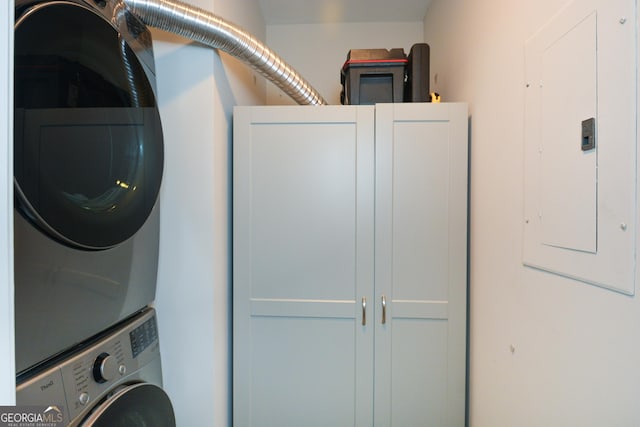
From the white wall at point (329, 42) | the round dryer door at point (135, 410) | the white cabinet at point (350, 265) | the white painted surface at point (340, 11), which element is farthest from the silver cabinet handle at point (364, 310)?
the white painted surface at point (340, 11)

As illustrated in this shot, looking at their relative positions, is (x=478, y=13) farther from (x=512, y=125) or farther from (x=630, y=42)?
(x=630, y=42)

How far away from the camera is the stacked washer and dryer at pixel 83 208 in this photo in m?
0.51

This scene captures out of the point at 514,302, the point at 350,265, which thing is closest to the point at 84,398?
the point at 350,265

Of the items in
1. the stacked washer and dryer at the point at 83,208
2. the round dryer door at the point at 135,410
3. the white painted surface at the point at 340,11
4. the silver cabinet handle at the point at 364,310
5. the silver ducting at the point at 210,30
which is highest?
the white painted surface at the point at 340,11

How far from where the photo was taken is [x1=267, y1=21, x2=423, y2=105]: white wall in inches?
74.5

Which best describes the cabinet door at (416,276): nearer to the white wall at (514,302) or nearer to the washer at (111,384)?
the white wall at (514,302)

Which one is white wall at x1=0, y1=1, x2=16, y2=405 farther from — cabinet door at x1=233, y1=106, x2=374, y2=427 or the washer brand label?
cabinet door at x1=233, y1=106, x2=374, y2=427

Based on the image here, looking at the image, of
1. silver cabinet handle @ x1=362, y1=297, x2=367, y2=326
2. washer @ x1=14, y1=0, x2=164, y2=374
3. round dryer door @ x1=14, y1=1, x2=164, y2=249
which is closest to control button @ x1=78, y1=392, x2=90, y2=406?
washer @ x1=14, y1=0, x2=164, y2=374

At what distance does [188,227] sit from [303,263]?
0.50 m

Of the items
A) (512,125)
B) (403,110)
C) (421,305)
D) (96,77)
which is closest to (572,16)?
(512,125)

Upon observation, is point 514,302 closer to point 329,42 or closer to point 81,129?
point 81,129

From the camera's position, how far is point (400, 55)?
1368 millimetres

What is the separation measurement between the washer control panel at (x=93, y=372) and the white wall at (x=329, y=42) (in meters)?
1.74

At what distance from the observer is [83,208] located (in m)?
0.60
